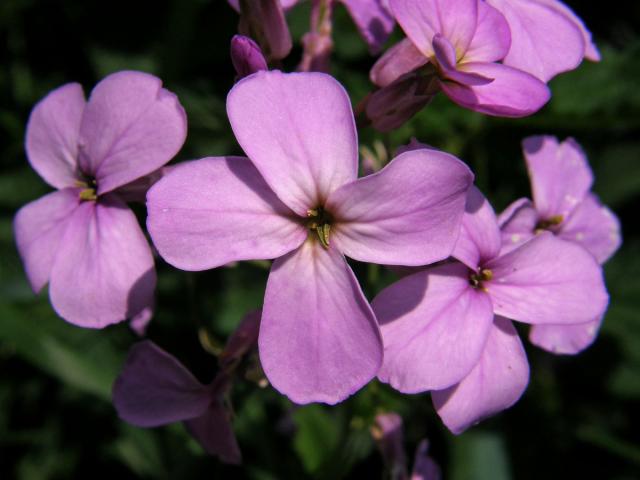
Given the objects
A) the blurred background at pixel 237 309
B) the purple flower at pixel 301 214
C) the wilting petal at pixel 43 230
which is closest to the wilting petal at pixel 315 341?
the purple flower at pixel 301 214

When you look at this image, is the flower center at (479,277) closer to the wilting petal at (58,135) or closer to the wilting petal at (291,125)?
the wilting petal at (291,125)

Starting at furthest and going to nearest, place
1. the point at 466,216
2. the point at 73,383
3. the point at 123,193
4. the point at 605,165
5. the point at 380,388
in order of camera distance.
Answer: the point at 605,165 < the point at 73,383 < the point at 380,388 < the point at 123,193 < the point at 466,216

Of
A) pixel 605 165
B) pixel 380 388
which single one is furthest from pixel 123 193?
pixel 605 165

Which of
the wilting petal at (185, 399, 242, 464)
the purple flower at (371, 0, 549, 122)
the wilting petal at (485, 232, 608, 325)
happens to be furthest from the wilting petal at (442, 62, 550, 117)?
the wilting petal at (185, 399, 242, 464)

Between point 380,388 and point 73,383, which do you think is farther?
point 73,383

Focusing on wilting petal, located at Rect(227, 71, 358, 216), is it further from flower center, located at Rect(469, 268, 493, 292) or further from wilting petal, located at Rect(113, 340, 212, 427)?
wilting petal, located at Rect(113, 340, 212, 427)

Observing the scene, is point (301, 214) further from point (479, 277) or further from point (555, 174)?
point (555, 174)

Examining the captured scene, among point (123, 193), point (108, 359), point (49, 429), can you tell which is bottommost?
point (49, 429)

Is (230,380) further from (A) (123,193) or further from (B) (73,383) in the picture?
(B) (73,383)
